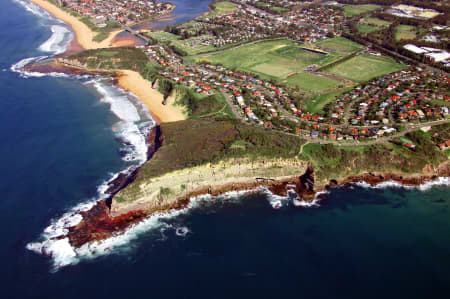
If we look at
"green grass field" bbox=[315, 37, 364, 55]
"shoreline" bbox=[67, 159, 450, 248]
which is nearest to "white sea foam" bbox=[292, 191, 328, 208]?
"shoreline" bbox=[67, 159, 450, 248]

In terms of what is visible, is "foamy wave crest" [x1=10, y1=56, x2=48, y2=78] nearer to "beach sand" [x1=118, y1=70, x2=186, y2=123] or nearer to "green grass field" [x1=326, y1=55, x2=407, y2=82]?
"beach sand" [x1=118, y1=70, x2=186, y2=123]

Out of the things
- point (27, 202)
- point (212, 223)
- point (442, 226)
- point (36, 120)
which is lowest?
point (442, 226)

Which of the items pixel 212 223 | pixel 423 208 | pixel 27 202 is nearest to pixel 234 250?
pixel 212 223

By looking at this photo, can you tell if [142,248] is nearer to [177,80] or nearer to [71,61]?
[177,80]

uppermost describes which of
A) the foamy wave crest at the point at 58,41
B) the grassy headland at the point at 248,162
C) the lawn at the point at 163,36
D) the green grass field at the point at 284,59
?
the foamy wave crest at the point at 58,41

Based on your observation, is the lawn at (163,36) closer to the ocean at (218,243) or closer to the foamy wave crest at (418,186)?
the ocean at (218,243)

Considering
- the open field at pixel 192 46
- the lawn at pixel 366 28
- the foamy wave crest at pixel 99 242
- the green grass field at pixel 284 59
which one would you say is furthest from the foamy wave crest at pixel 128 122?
the lawn at pixel 366 28
